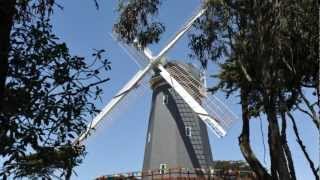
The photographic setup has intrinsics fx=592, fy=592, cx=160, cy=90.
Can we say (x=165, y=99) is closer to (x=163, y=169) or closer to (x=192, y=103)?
(x=192, y=103)

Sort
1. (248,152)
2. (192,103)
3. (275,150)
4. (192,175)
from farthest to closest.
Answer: (192,103)
(192,175)
(248,152)
(275,150)

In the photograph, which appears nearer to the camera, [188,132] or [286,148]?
[286,148]

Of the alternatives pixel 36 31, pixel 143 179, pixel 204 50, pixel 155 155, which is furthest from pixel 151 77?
pixel 36 31

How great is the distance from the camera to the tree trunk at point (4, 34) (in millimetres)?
6477

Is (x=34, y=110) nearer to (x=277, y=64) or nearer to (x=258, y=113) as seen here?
(x=277, y=64)

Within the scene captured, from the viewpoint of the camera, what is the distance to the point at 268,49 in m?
19.0

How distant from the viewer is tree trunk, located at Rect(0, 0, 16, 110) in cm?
648

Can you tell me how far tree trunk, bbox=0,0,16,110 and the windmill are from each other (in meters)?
45.8

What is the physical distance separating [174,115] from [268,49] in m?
38.8

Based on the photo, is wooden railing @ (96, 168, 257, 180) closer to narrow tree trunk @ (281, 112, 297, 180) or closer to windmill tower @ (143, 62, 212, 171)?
windmill tower @ (143, 62, 212, 171)

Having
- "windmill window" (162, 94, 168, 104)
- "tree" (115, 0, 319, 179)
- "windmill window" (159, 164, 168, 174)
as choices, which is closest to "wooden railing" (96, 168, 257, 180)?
"windmill window" (159, 164, 168, 174)

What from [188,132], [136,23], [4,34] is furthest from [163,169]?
[4,34]

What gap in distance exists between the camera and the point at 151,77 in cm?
6125

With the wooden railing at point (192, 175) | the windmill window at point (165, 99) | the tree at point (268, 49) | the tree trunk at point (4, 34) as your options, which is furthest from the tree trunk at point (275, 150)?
the windmill window at point (165, 99)
